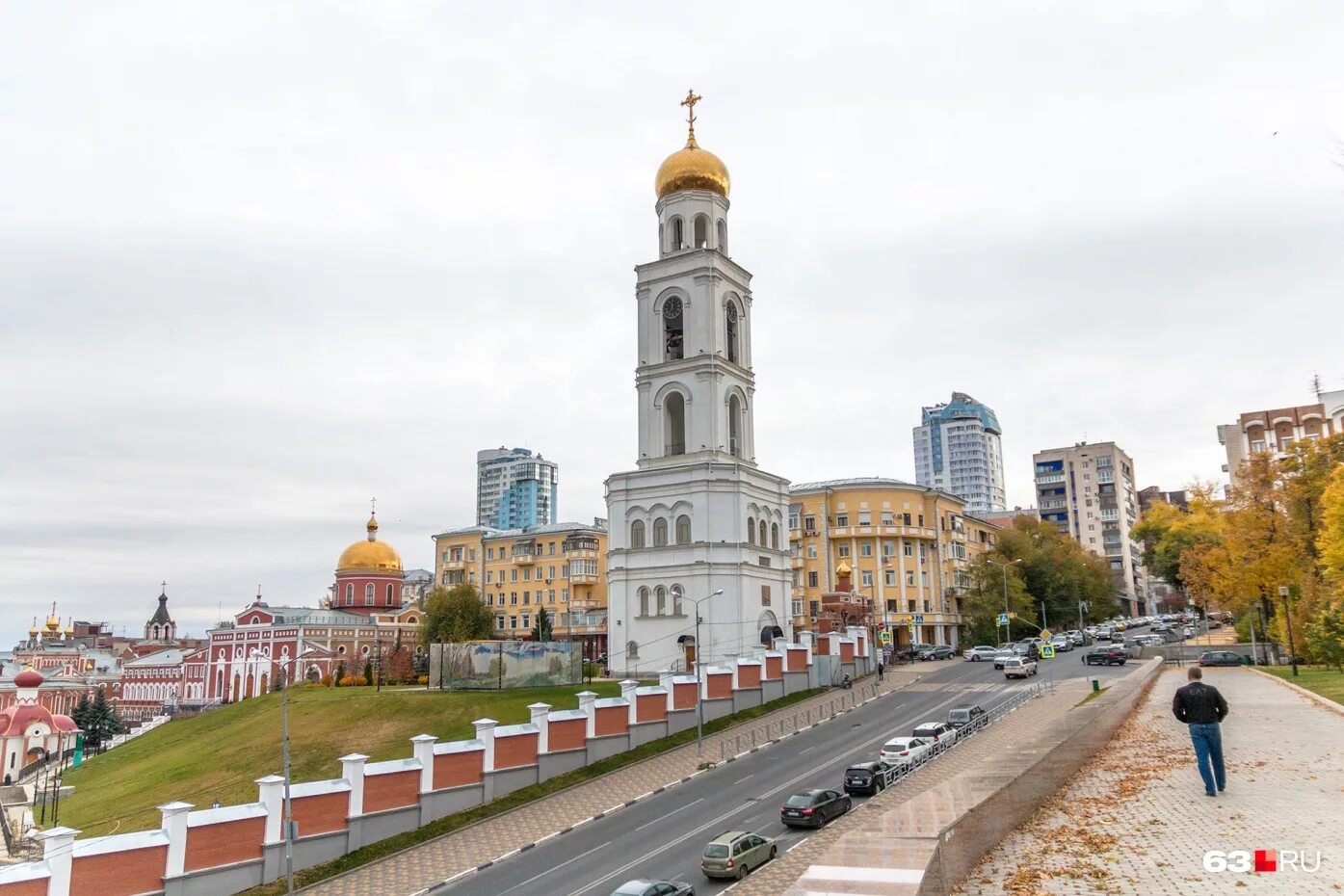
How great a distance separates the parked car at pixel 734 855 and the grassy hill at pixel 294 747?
18.8m

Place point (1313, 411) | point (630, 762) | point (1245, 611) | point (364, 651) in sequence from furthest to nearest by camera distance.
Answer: point (1313, 411), point (364, 651), point (1245, 611), point (630, 762)

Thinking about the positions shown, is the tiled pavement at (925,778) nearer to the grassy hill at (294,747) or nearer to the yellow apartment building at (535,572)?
the grassy hill at (294,747)

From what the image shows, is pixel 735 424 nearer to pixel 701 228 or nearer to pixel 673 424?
pixel 673 424

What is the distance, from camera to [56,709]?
338ft

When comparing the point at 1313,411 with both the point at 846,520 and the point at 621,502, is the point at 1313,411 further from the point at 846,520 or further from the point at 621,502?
the point at 621,502

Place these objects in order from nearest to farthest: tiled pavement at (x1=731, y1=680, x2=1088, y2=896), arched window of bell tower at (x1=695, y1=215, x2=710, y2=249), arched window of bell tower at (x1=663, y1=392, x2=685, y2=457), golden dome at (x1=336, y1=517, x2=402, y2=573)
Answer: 1. tiled pavement at (x1=731, y1=680, x2=1088, y2=896)
2. arched window of bell tower at (x1=663, y1=392, x2=685, y2=457)
3. arched window of bell tower at (x1=695, y1=215, x2=710, y2=249)
4. golden dome at (x1=336, y1=517, x2=402, y2=573)

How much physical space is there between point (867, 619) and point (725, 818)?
35500 millimetres

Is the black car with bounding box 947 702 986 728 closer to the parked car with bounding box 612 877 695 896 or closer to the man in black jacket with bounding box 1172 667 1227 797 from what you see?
the parked car with bounding box 612 877 695 896

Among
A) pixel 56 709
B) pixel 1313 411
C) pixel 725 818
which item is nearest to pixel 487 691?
pixel 725 818

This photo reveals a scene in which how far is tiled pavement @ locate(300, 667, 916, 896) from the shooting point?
24.7 meters

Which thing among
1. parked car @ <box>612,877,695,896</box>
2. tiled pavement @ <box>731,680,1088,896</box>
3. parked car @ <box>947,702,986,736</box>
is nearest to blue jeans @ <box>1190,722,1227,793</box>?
tiled pavement @ <box>731,680,1088,896</box>

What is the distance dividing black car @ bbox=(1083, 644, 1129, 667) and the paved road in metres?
18.1

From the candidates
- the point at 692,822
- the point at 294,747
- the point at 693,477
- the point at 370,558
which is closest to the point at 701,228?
the point at 693,477

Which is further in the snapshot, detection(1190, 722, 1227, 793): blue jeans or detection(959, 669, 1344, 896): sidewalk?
detection(1190, 722, 1227, 793): blue jeans
